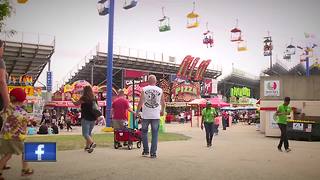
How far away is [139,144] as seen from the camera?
37.3ft

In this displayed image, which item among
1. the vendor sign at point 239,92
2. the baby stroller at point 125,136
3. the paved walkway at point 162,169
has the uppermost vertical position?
the vendor sign at point 239,92

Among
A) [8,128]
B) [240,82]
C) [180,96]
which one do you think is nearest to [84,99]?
[8,128]

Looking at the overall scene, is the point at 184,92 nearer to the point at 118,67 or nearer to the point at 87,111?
the point at 118,67

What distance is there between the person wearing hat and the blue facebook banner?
0.49 metres

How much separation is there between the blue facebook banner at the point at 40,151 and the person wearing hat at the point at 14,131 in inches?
19.1

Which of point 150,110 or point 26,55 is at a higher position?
point 26,55

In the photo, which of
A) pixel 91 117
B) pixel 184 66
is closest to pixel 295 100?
pixel 91 117

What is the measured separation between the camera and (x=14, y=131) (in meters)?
6.00

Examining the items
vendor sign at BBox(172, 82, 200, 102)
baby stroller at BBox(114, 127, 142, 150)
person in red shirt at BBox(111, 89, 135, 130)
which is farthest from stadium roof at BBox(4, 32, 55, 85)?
baby stroller at BBox(114, 127, 142, 150)

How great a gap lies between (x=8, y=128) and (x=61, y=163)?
5.31 feet

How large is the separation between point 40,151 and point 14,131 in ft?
2.81

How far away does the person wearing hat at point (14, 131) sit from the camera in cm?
591

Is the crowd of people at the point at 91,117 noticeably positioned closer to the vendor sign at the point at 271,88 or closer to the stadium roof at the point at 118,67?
the vendor sign at the point at 271,88

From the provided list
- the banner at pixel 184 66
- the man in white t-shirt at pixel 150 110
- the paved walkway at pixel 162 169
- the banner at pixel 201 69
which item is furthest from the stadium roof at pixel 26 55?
the paved walkway at pixel 162 169
